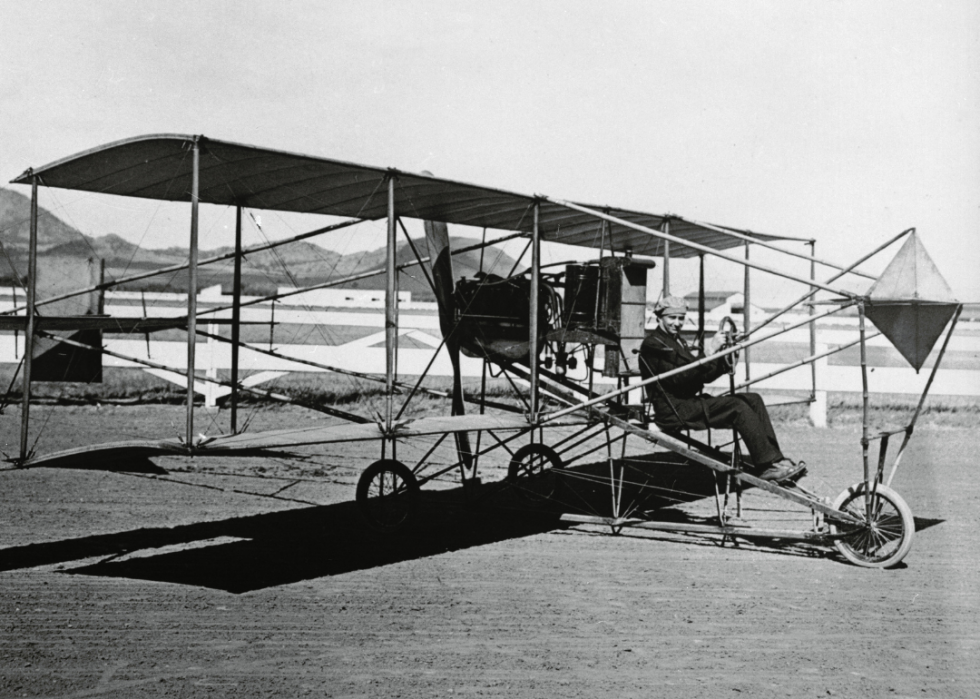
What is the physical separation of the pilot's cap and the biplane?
1.72 ft

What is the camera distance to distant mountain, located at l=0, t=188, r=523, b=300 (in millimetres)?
8961

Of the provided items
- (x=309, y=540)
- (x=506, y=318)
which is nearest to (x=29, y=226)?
(x=309, y=540)

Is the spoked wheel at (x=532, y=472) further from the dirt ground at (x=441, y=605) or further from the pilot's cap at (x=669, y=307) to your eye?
the pilot's cap at (x=669, y=307)

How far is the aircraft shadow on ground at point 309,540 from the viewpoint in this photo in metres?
6.59

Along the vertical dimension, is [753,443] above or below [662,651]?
above

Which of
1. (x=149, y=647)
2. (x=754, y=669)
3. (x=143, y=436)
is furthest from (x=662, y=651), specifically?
(x=143, y=436)

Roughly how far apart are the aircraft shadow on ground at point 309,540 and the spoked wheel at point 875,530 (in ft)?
4.75

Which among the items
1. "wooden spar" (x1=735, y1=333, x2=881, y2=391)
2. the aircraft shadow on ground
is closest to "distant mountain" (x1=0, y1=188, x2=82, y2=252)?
the aircraft shadow on ground

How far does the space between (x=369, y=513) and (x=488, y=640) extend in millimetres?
3216

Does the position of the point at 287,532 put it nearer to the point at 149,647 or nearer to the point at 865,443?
the point at 149,647

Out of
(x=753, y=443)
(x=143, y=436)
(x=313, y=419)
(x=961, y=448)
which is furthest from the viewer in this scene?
(x=313, y=419)

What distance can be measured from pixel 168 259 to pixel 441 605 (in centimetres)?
6714

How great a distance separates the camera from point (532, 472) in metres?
10.4

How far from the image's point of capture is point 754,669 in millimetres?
4758
